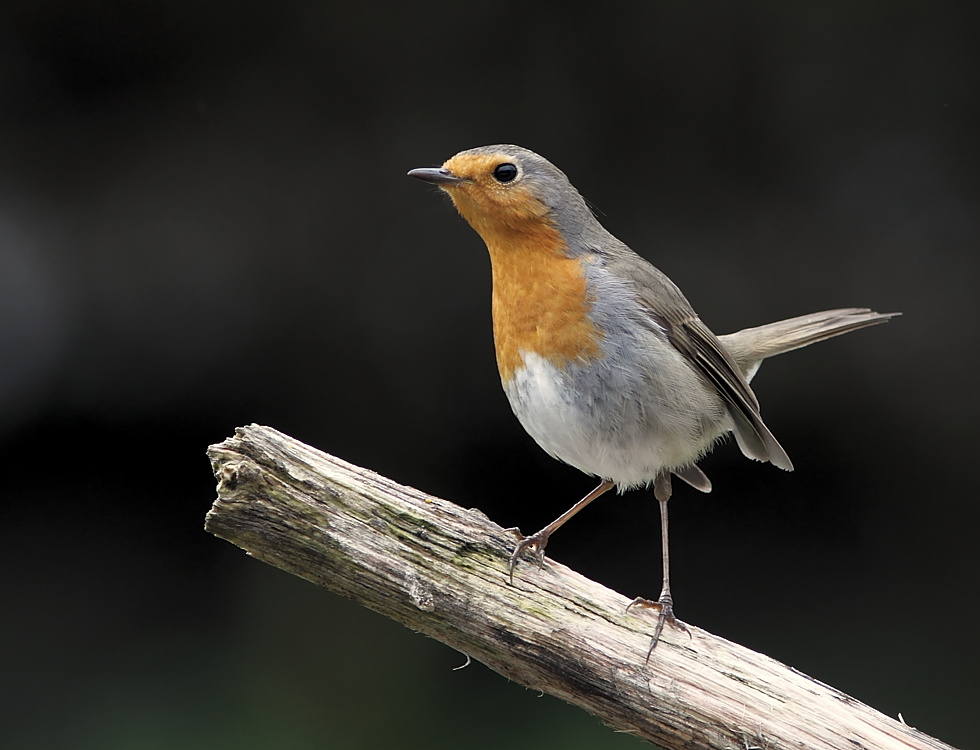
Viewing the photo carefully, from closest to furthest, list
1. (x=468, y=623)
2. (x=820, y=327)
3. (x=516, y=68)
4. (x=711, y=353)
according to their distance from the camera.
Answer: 1. (x=468, y=623)
2. (x=711, y=353)
3. (x=820, y=327)
4. (x=516, y=68)

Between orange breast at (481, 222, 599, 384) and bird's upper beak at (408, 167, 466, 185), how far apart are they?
0.18 meters

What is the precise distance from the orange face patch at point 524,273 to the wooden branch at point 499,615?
519 mm

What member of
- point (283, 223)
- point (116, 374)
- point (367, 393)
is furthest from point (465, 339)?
point (116, 374)

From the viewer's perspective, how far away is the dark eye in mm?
2662

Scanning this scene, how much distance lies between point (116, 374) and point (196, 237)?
2.12 ft

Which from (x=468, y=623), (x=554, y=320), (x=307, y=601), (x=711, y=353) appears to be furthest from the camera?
(x=307, y=601)

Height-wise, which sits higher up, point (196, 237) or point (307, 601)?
point (196, 237)

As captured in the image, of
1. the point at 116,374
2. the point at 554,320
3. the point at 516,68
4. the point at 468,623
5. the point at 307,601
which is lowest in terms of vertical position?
the point at 307,601

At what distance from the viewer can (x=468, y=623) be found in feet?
7.59

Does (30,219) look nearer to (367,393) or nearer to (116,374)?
(116,374)

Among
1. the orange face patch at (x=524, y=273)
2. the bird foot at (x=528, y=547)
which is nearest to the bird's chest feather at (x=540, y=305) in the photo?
the orange face patch at (x=524, y=273)

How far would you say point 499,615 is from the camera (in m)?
2.32

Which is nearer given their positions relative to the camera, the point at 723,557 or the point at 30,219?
the point at 30,219

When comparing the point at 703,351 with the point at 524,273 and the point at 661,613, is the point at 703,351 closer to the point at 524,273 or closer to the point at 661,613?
the point at 524,273
